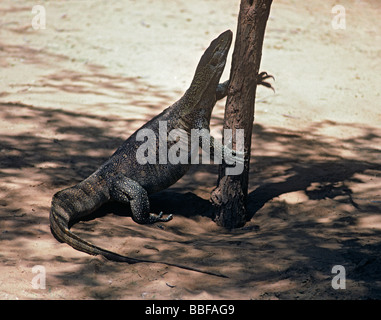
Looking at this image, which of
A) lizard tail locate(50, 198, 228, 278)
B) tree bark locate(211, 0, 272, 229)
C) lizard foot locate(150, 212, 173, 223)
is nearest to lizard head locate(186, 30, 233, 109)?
tree bark locate(211, 0, 272, 229)

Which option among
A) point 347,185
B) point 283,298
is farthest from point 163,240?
point 347,185

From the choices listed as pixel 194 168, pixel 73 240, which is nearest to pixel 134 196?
pixel 73 240

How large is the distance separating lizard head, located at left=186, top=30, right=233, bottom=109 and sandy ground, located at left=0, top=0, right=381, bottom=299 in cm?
139

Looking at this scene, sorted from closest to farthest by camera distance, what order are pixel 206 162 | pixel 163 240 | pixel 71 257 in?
1. pixel 71 257
2. pixel 163 240
3. pixel 206 162

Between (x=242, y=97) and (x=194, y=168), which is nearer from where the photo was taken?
(x=242, y=97)

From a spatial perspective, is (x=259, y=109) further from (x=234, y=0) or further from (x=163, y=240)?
(x=234, y=0)

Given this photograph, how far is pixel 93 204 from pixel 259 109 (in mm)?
4564

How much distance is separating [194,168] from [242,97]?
207cm

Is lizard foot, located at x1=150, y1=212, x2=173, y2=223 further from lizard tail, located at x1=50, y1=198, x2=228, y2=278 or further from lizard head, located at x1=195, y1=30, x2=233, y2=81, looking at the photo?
lizard head, located at x1=195, y1=30, x2=233, y2=81

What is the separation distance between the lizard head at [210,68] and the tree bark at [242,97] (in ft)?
1.23

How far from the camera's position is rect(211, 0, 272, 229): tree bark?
16.4 ft

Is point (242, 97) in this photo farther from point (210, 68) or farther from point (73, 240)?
point (73, 240)

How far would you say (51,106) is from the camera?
8430 millimetres

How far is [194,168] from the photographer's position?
7.07 metres
